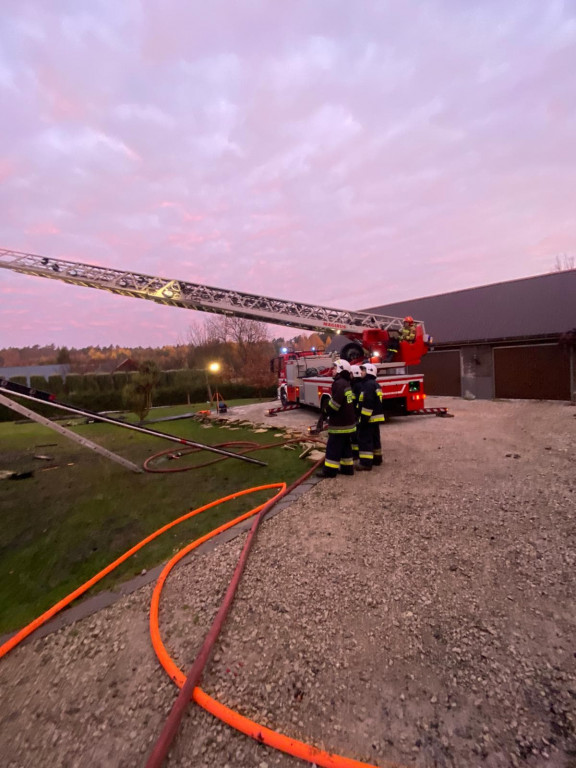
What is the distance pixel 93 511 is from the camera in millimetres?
4730

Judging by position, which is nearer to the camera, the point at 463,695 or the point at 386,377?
the point at 463,695

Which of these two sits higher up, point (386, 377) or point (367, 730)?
point (386, 377)

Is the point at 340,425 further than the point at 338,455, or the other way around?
the point at 338,455

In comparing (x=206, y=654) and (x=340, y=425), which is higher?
(x=340, y=425)

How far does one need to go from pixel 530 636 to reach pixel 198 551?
2708 mm

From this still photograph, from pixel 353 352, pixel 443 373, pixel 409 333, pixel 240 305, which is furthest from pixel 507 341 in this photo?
pixel 240 305

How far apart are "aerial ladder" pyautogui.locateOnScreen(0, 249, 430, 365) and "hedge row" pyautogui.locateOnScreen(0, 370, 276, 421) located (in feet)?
36.1

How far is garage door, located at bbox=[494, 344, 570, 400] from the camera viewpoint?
494 inches

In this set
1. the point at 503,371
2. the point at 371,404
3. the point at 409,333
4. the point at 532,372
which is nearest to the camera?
the point at 371,404

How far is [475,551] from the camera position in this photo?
313 centimetres

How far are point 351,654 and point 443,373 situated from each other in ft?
50.0

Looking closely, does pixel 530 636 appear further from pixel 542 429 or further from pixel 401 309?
pixel 401 309

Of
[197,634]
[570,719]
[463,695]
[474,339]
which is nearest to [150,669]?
[197,634]

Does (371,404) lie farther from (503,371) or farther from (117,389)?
(117,389)
